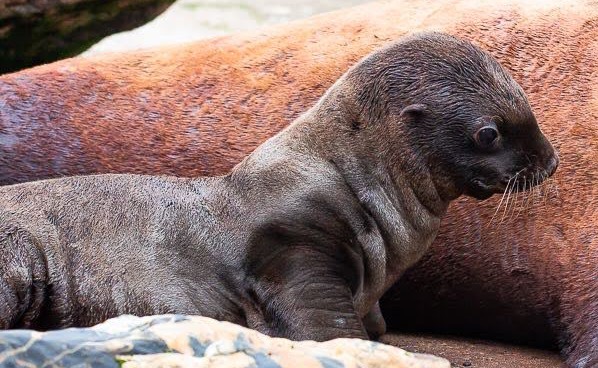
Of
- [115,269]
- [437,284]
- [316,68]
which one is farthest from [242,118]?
[115,269]

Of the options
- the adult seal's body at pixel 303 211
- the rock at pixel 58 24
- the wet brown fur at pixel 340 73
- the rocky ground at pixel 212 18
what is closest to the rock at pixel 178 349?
the adult seal's body at pixel 303 211

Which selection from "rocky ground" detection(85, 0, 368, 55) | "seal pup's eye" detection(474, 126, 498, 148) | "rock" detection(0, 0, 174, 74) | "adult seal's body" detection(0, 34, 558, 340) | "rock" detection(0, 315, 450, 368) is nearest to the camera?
"rock" detection(0, 315, 450, 368)

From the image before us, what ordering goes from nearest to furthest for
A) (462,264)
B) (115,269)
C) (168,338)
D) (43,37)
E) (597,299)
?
(168,338) < (115,269) < (597,299) < (462,264) < (43,37)

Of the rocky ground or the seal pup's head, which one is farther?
the rocky ground

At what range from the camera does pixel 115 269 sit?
16.5 ft

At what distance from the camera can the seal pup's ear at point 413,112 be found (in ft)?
17.0

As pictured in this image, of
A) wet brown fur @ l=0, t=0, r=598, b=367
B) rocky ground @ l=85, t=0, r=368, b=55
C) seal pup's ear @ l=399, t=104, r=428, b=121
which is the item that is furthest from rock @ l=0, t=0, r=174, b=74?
rocky ground @ l=85, t=0, r=368, b=55

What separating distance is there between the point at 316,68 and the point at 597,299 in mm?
1924

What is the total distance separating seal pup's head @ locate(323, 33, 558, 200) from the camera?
16.9ft

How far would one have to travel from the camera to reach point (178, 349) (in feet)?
11.5

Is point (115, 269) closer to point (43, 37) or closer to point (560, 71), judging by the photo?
point (560, 71)

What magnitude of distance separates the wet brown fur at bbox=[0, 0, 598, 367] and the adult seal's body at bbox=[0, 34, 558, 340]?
71 centimetres

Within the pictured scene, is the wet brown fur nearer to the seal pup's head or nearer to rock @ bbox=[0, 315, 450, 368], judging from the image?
the seal pup's head

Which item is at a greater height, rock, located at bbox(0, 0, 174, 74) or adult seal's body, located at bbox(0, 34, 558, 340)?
adult seal's body, located at bbox(0, 34, 558, 340)
